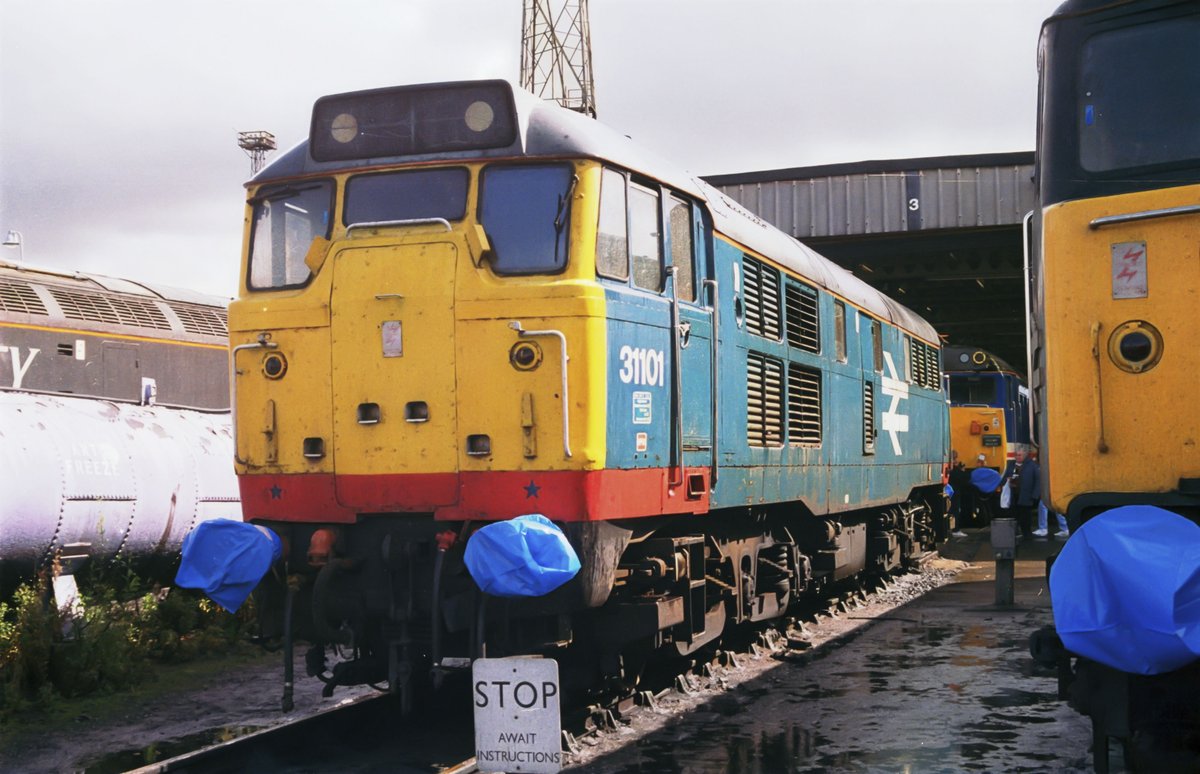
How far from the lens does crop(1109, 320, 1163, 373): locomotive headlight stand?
5539 mm

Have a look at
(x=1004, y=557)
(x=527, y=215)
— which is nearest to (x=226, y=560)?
(x=527, y=215)

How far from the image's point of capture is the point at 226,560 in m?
7.02

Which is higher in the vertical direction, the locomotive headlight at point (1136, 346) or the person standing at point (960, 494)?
the locomotive headlight at point (1136, 346)

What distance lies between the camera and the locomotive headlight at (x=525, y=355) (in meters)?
7.03

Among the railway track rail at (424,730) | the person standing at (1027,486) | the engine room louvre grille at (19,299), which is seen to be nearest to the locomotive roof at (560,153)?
the railway track rail at (424,730)

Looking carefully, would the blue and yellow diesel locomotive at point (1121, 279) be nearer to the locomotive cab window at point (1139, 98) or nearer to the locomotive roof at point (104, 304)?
the locomotive cab window at point (1139, 98)

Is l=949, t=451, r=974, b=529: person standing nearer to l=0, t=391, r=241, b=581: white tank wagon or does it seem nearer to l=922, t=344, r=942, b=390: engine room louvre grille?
l=922, t=344, r=942, b=390: engine room louvre grille

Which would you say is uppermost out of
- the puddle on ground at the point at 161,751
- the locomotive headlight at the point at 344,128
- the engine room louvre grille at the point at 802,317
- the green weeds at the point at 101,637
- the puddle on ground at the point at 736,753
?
the locomotive headlight at the point at 344,128

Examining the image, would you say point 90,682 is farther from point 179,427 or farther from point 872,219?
point 872,219

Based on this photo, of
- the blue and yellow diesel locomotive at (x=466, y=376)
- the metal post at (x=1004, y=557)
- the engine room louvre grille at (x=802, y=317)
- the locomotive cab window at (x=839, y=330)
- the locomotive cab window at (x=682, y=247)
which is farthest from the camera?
the metal post at (x=1004, y=557)

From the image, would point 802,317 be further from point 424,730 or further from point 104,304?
point 104,304

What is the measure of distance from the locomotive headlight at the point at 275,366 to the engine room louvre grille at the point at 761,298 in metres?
3.41

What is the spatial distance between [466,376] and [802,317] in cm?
461

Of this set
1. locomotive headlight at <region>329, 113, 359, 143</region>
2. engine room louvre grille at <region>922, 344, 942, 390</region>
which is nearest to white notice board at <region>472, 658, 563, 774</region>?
locomotive headlight at <region>329, 113, 359, 143</region>
